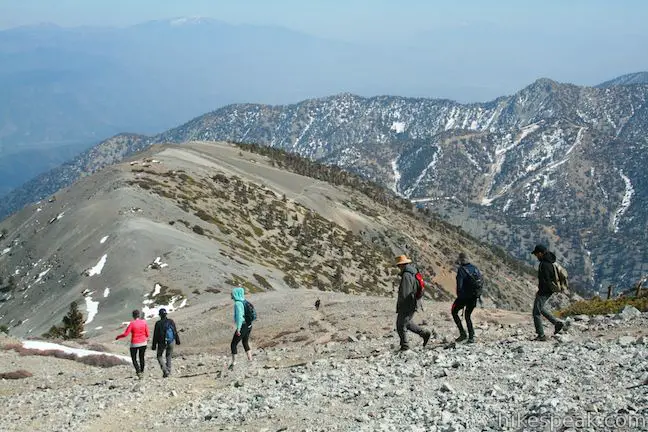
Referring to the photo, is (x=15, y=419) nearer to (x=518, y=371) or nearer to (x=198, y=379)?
(x=198, y=379)

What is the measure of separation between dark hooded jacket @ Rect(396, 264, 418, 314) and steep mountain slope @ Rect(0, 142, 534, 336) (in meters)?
28.7

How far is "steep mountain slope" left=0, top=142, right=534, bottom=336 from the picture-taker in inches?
2082

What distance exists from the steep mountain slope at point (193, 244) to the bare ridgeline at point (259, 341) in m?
0.33

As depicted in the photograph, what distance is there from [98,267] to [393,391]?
1880 inches

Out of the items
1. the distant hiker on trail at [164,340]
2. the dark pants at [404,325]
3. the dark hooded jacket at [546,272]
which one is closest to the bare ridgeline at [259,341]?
the dark pants at [404,325]

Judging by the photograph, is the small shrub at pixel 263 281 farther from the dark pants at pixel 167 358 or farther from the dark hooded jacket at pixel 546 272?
the dark hooded jacket at pixel 546 272

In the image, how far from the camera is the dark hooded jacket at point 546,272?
56.2 ft

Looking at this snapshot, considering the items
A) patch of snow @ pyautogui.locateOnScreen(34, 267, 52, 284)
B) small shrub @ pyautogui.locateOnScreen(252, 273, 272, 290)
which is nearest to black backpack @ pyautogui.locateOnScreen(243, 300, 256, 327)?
small shrub @ pyautogui.locateOnScreen(252, 273, 272, 290)

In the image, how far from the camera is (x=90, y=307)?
160 feet

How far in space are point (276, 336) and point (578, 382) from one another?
17.6 m

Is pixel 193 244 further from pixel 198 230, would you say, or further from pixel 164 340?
pixel 164 340

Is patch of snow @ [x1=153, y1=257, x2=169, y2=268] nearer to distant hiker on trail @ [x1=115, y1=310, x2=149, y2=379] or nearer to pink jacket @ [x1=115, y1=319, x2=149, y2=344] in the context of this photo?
distant hiker on trail @ [x1=115, y1=310, x2=149, y2=379]

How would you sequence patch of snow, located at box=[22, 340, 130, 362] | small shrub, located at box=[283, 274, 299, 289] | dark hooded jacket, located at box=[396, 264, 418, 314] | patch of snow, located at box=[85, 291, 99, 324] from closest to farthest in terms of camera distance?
dark hooded jacket, located at box=[396, 264, 418, 314] < patch of snow, located at box=[22, 340, 130, 362] < patch of snow, located at box=[85, 291, 99, 324] < small shrub, located at box=[283, 274, 299, 289]

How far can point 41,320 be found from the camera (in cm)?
4862
